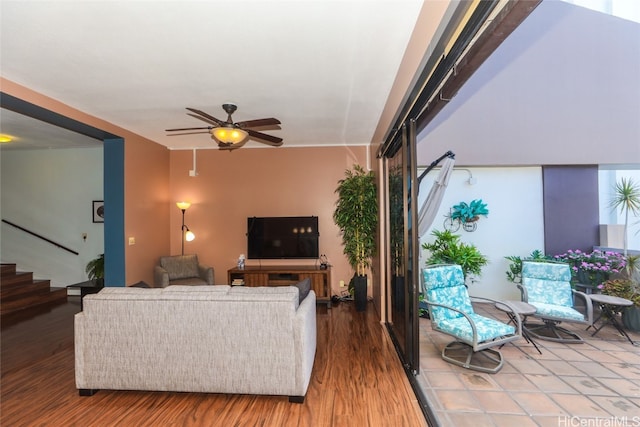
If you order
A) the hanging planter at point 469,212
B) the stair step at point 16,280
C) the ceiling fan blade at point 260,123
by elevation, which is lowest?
the stair step at point 16,280

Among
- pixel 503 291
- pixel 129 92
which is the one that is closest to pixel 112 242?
pixel 129 92

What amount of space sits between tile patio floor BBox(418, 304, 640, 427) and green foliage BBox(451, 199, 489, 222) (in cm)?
216

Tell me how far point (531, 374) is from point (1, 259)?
9059 millimetres

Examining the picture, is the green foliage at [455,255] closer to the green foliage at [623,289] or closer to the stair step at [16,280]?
the green foliage at [623,289]

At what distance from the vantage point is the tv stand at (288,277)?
4852 mm

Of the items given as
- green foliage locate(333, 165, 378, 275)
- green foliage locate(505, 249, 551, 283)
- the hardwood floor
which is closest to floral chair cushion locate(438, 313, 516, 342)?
the hardwood floor

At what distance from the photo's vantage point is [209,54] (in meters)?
2.48

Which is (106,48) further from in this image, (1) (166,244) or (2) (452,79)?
(1) (166,244)

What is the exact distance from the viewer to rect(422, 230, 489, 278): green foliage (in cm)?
423

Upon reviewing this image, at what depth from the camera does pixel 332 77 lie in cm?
288

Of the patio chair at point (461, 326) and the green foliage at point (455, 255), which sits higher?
the green foliage at point (455, 255)

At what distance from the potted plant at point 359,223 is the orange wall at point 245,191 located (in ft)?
1.43

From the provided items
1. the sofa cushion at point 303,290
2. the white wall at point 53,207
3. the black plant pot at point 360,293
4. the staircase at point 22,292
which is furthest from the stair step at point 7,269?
the black plant pot at point 360,293

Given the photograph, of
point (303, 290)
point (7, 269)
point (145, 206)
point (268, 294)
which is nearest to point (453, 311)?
point (303, 290)
